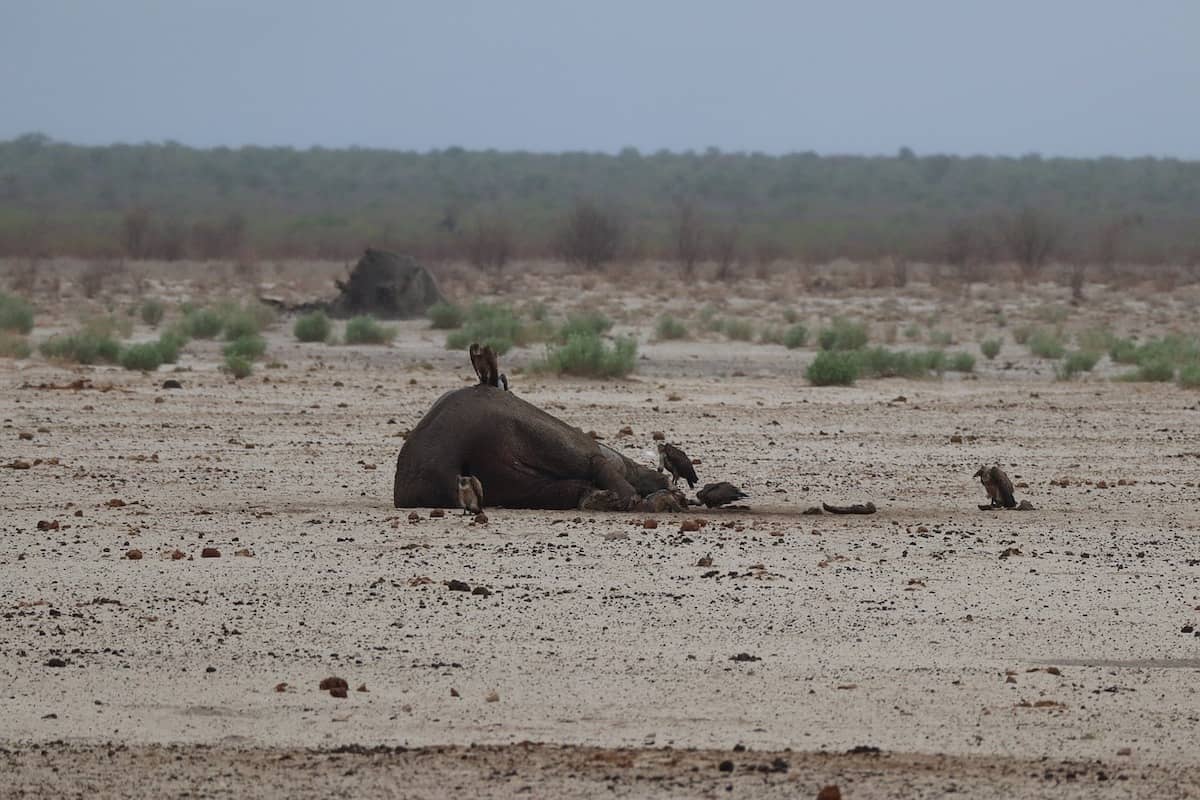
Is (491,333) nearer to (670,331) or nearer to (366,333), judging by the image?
(366,333)

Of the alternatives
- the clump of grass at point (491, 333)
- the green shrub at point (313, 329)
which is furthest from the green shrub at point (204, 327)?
the clump of grass at point (491, 333)

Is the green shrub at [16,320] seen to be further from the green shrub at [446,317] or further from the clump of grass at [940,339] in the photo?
the clump of grass at [940,339]

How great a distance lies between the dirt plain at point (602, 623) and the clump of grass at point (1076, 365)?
28.4 ft

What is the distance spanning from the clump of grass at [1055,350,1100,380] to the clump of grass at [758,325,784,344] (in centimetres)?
640

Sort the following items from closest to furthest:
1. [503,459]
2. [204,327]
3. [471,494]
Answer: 1. [471,494]
2. [503,459]
3. [204,327]

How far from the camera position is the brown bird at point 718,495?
483 inches

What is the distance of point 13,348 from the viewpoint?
25984 millimetres

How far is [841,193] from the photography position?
11412 cm

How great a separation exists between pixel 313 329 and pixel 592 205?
112ft

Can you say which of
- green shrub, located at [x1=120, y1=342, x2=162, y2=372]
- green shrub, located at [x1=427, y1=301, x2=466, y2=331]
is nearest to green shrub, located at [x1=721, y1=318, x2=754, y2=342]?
green shrub, located at [x1=427, y1=301, x2=466, y2=331]

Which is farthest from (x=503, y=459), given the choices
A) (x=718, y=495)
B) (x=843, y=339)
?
(x=843, y=339)

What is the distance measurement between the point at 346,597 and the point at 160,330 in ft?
83.3

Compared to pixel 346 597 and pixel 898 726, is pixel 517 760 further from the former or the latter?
pixel 346 597

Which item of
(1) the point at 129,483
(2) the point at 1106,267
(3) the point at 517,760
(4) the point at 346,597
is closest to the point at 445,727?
(3) the point at 517,760
